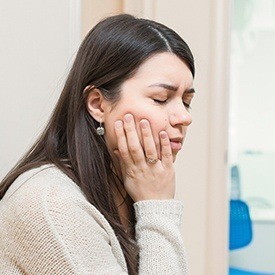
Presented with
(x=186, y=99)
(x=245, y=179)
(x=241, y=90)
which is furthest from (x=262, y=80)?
(x=186, y=99)

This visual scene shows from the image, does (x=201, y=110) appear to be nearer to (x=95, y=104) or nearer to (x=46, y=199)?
(x=95, y=104)

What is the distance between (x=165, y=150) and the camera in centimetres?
121

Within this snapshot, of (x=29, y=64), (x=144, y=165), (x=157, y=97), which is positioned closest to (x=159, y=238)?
(x=144, y=165)

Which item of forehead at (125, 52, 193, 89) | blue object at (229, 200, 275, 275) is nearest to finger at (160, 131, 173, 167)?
forehead at (125, 52, 193, 89)

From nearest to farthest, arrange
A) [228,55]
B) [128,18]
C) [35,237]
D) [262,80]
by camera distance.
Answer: [35,237] < [128,18] < [228,55] < [262,80]

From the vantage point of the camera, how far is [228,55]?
181 cm

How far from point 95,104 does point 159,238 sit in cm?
29

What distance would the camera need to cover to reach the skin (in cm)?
116

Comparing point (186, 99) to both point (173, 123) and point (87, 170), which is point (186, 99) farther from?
point (87, 170)

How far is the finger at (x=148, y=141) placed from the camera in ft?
3.83

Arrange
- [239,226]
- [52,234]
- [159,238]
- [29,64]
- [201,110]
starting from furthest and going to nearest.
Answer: [239,226], [201,110], [29,64], [159,238], [52,234]

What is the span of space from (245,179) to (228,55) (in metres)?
2.19

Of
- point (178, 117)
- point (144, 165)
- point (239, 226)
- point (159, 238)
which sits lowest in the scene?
point (239, 226)

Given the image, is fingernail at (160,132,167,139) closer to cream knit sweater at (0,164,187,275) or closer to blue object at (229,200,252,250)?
cream knit sweater at (0,164,187,275)
